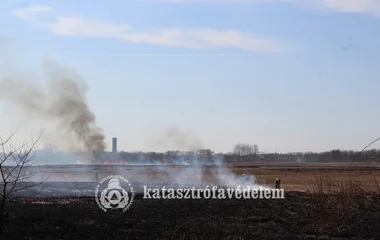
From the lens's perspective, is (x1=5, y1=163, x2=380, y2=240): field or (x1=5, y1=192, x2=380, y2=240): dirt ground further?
(x1=5, y1=192, x2=380, y2=240): dirt ground

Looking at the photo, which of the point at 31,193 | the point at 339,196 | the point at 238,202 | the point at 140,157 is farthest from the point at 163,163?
the point at 339,196

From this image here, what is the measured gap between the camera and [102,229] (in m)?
16.7

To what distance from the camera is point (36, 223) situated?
18000 mm

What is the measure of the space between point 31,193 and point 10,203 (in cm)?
857

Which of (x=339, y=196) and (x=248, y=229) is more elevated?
(x=339, y=196)

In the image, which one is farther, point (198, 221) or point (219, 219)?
point (219, 219)

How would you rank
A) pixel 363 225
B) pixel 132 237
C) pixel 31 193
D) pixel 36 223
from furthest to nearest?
pixel 31 193, pixel 36 223, pixel 363 225, pixel 132 237

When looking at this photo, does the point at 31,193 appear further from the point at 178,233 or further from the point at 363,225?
the point at 363,225

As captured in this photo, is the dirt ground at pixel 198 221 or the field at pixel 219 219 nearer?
the field at pixel 219 219

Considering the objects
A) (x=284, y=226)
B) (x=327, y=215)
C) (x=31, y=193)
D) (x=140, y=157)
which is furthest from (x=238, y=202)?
(x=140, y=157)

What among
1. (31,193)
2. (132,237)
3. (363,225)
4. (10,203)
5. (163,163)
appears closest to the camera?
(132,237)

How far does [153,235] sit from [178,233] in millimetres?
816

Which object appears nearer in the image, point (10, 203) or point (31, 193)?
point (10, 203)

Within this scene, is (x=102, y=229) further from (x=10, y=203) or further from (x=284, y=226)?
(x=10, y=203)
